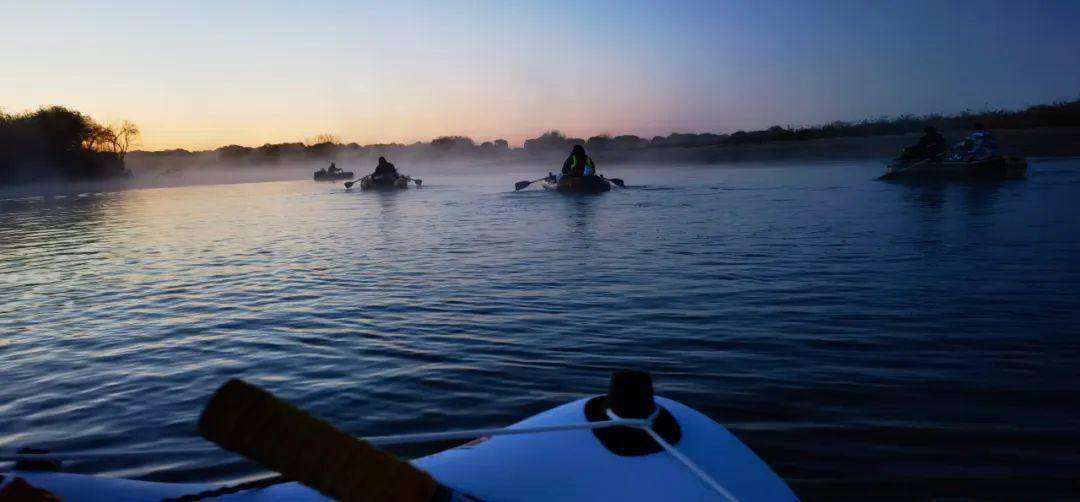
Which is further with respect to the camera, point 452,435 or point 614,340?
point 614,340

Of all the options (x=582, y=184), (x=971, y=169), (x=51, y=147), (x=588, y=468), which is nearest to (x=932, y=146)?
(x=971, y=169)

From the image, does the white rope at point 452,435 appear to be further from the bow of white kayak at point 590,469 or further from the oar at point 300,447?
the oar at point 300,447

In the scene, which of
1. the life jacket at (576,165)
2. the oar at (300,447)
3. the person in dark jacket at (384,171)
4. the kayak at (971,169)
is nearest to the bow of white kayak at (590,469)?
the oar at (300,447)

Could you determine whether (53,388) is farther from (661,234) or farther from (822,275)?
(661,234)

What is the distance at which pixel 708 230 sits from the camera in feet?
49.7

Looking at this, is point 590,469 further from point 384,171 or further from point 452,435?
point 384,171

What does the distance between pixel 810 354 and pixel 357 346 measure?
4.28 meters

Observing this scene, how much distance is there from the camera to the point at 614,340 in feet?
21.7

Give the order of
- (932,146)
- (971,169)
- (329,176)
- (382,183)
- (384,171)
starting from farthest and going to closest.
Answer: (329,176) → (384,171) → (382,183) → (932,146) → (971,169)

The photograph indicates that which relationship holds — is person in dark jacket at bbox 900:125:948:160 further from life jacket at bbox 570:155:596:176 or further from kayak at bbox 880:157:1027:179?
life jacket at bbox 570:155:596:176

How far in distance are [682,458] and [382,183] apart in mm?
37823

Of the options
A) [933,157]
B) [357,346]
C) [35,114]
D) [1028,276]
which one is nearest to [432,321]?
[357,346]

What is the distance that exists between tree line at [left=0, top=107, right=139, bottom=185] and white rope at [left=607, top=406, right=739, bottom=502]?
78.4 m

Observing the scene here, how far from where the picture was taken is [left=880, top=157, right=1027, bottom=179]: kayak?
25141 mm
